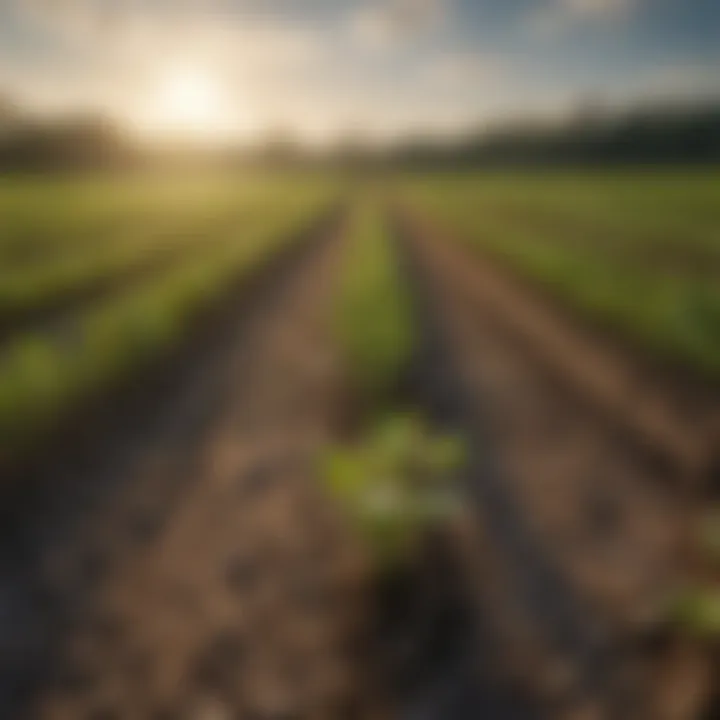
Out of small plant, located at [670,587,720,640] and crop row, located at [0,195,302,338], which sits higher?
small plant, located at [670,587,720,640]

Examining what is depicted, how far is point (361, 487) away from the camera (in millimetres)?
2414

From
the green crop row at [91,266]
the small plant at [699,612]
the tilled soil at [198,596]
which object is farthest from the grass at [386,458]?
the green crop row at [91,266]

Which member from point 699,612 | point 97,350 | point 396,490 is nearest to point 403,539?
point 396,490

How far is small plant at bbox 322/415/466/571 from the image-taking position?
229 cm

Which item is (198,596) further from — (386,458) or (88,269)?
(88,269)

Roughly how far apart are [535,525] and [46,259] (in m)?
4.57

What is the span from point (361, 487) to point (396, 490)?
0.11m

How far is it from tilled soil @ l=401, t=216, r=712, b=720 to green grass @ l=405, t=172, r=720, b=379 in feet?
1.64

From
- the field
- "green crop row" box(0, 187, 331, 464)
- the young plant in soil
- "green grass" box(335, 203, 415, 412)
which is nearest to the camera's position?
the field

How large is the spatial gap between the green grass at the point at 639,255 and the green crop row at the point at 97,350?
2843 mm

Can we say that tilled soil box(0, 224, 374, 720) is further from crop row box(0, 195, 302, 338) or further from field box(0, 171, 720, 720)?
crop row box(0, 195, 302, 338)

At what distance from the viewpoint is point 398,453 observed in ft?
8.23

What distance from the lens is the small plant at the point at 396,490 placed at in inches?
90.0

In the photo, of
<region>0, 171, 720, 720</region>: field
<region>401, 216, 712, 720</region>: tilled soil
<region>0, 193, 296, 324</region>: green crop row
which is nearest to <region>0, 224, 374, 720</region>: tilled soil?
<region>0, 171, 720, 720</region>: field
